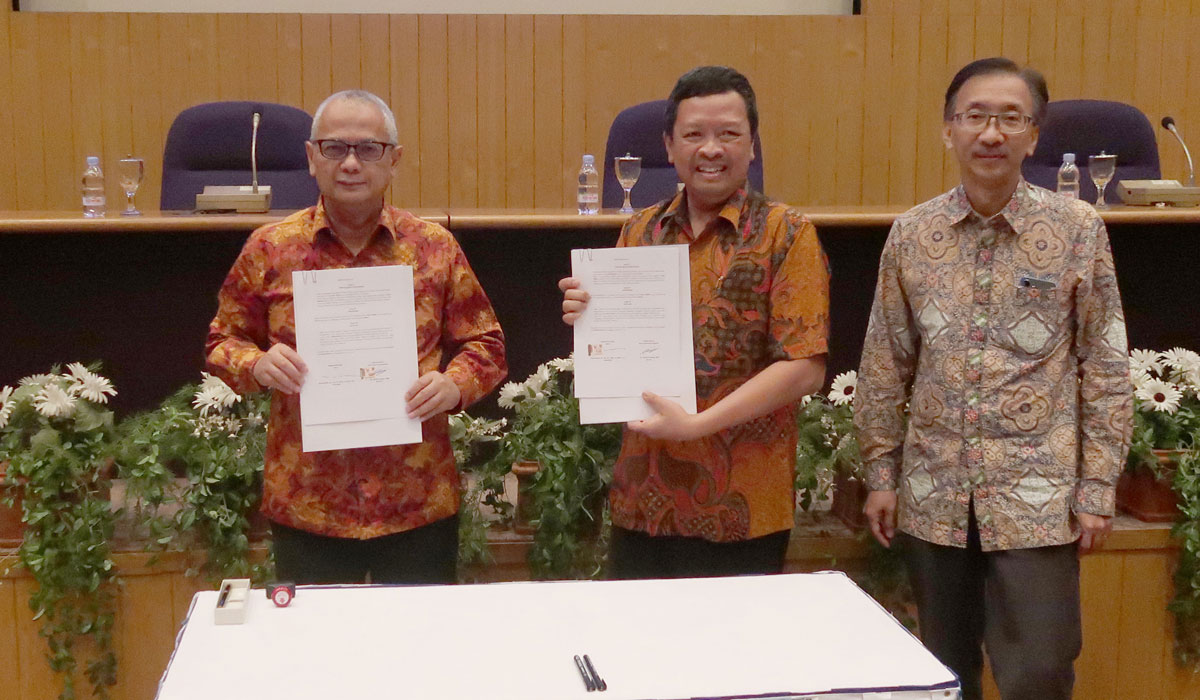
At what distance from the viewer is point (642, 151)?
3.76m

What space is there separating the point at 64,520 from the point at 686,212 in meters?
1.45

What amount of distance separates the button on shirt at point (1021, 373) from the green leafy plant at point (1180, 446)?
0.75 metres

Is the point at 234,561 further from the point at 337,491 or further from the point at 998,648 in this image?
the point at 998,648

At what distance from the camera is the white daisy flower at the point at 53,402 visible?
7.50 ft

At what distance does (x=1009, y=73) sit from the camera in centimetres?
173

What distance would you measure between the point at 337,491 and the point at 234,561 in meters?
0.64

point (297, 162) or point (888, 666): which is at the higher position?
point (297, 162)

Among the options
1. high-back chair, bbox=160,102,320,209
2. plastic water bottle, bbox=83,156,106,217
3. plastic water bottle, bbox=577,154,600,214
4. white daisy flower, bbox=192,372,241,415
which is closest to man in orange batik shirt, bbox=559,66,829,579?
white daisy flower, bbox=192,372,241,415

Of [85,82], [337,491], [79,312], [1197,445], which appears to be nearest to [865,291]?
Result: [1197,445]

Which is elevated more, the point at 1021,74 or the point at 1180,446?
the point at 1021,74

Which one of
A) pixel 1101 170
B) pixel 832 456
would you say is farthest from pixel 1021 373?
pixel 1101 170

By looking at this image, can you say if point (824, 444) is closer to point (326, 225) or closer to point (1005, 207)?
point (1005, 207)

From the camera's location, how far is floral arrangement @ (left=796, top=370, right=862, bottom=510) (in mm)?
2434

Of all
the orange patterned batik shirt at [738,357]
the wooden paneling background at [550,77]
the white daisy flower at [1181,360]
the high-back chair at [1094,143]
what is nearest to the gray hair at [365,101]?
the orange patterned batik shirt at [738,357]
